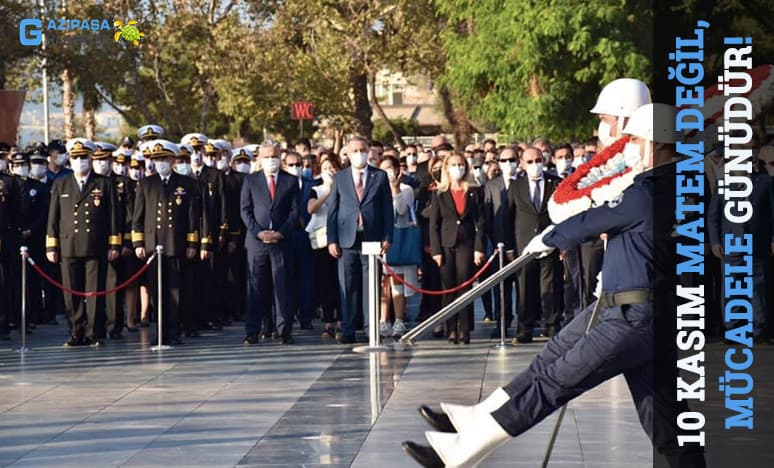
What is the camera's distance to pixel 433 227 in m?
17.2

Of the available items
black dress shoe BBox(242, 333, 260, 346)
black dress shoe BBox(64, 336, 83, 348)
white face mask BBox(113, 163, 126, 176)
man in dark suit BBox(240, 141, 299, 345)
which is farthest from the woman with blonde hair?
white face mask BBox(113, 163, 126, 176)

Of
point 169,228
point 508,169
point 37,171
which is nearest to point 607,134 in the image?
point 169,228

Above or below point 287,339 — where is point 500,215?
above

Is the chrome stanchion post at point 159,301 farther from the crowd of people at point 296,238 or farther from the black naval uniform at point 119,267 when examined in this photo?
the black naval uniform at point 119,267

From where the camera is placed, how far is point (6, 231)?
18.1 metres

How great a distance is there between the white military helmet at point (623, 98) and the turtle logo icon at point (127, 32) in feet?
102

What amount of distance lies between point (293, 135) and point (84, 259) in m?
45.5

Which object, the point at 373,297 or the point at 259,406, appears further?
the point at 373,297

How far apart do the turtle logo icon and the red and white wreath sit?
102 ft

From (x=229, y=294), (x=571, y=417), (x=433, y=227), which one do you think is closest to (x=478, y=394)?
(x=571, y=417)

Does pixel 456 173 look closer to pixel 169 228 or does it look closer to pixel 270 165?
pixel 270 165

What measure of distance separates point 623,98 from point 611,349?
1.57m

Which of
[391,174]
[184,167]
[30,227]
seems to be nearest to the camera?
[391,174]

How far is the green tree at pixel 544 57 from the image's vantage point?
3353cm
